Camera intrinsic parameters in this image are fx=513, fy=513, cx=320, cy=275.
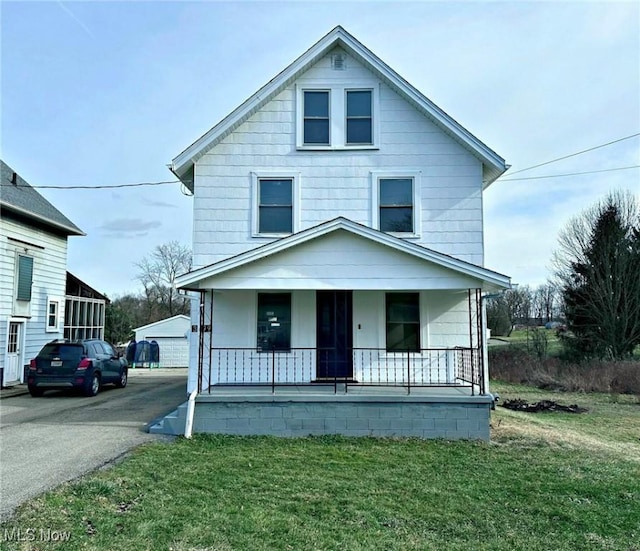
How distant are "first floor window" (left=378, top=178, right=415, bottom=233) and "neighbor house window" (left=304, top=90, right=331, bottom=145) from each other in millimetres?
1731

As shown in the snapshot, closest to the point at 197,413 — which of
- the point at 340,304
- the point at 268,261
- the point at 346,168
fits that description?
the point at 268,261

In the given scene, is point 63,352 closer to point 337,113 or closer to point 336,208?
point 336,208

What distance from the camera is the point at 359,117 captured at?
12.0 metres

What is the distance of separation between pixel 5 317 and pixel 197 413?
9852 mm

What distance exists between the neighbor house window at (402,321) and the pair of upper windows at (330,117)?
3.67 m

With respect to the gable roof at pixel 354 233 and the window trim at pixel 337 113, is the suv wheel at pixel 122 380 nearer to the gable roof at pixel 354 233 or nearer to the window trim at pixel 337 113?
the gable roof at pixel 354 233

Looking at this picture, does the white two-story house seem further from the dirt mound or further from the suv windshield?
the suv windshield

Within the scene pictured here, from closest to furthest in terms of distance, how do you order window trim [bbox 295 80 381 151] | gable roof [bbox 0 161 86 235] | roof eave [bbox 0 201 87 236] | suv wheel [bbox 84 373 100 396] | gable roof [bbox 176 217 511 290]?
gable roof [bbox 176 217 511 290] < window trim [bbox 295 80 381 151] < suv wheel [bbox 84 373 100 396] < roof eave [bbox 0 201 87 236] < gable roof [bbox 0 161 86 235]

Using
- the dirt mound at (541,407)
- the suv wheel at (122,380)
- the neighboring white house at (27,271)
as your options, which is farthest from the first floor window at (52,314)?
the dirt mound at (541,407)

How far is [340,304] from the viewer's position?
37.8 feet

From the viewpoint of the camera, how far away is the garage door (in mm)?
27656

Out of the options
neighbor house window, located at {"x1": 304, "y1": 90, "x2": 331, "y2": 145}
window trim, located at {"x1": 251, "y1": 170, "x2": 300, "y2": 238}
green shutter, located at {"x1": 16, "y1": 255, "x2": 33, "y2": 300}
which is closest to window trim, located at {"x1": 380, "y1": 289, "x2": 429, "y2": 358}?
window trim, located at {"x1": 251, "y1": 170, "x2": 300, "y2": 238}

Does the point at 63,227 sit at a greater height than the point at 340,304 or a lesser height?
greater

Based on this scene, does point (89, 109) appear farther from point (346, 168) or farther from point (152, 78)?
point (346, 168)
